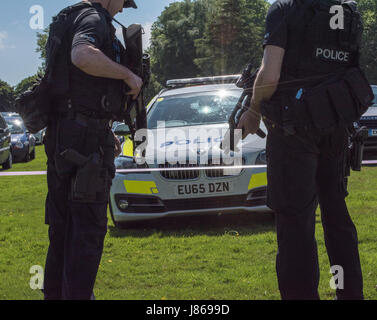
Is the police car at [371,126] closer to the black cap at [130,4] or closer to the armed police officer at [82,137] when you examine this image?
the black cap at [130,4]

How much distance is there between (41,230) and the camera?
6.44m

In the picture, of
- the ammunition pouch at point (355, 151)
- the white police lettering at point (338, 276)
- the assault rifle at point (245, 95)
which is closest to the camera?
the white police lettering at point (338, 276)

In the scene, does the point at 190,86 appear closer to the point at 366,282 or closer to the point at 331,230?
the point at 366,282

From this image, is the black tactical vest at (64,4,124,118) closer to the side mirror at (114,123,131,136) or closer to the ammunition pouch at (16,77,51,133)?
the ammunition pouch at (16,77,51,133)

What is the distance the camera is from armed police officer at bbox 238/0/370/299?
9.09 feet

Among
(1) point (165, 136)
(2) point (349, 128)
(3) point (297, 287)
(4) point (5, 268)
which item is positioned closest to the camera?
(3) point (297, 287)

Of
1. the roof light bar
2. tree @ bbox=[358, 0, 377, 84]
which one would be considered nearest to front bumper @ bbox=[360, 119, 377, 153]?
the roof light bar

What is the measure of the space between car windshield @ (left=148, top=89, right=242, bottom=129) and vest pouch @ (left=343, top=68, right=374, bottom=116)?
379 centimetres

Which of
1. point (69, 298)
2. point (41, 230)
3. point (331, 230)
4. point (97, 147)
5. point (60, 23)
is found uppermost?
point (60, 23)

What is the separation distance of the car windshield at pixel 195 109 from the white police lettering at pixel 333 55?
381 cm

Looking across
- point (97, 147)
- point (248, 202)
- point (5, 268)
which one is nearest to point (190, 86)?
point (248, 202)

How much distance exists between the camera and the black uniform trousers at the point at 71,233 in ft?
9.41

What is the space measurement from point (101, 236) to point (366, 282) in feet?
6.77

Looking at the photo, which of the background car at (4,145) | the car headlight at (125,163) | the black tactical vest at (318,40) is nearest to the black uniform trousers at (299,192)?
the black tactical vest at (318,40)
